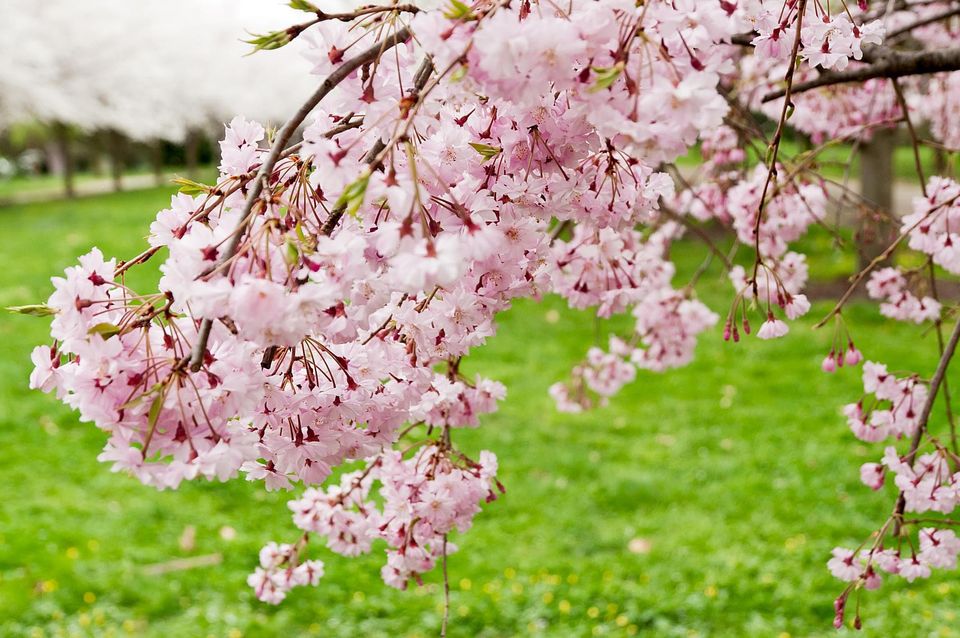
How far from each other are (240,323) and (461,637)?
284cm

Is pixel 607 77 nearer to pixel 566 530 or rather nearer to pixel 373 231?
pixel 373 231

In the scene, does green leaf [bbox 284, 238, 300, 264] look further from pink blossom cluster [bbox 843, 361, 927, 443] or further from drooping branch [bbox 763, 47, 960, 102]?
pink blossom cluster [bbox 843, 361, 927, 443]

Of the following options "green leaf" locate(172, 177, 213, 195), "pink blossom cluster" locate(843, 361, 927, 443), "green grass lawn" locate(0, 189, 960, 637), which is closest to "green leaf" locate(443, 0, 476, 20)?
"green leaf" locate(172, 177, 213, 195)

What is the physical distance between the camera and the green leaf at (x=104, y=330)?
91 cm

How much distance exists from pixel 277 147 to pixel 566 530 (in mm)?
3455

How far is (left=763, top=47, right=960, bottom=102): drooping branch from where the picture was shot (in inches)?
68.5

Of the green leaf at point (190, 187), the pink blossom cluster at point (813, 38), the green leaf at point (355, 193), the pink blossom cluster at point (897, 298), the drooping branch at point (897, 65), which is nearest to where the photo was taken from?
the green leaf at point (355, 193)

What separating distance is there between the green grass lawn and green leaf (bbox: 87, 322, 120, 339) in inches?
111

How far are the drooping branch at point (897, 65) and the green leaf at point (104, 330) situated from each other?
140cm

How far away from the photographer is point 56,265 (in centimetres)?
913

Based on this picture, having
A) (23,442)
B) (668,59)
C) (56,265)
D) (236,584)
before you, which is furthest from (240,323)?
(56,265)

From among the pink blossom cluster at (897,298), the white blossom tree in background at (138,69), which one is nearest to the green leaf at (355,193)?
the pink blossom cluster at (897,298)

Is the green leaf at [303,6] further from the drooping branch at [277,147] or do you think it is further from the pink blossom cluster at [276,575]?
the pink blossom cluster at [276,575]

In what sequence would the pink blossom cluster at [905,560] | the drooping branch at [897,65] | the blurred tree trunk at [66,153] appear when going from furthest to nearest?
1. the blurred tree trunk at [66,153]
2. the pink blossom cluster at [905,560]
3. the drooping branch at [897,65]
